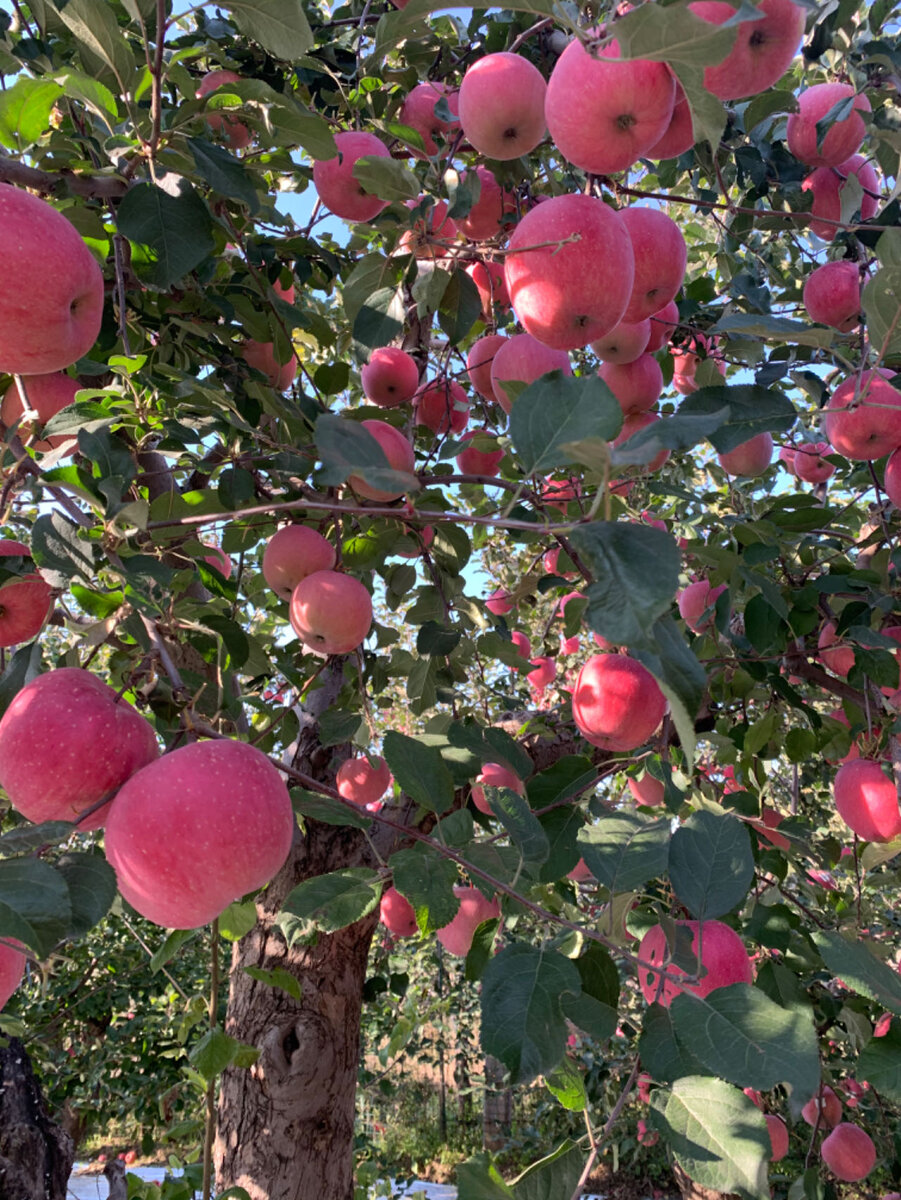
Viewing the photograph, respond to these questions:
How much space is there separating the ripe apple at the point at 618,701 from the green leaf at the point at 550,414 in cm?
96

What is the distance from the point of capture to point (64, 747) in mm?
1018

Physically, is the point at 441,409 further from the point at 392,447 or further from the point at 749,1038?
the point at 749,1038

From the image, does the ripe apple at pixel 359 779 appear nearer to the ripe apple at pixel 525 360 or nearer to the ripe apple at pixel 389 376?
the ripe apple at pixel 389 376

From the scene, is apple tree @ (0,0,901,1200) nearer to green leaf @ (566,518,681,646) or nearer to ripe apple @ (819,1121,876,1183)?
green leaf @ (566,518,681,646)

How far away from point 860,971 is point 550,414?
0.81m

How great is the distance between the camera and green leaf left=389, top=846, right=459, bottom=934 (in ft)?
3.59

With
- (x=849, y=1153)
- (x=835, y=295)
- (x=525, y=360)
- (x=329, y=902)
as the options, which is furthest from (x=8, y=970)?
(x=849, y=1153)

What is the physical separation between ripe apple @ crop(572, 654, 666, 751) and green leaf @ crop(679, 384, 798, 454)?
62 cm

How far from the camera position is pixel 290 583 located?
1.91 m

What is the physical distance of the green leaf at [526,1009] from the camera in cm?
92

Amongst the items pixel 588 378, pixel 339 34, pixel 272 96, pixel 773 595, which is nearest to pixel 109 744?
pixel 588 378

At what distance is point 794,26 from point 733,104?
37.2 inches

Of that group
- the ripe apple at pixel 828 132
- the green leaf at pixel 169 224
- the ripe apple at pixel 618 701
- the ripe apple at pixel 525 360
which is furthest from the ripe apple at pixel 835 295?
the green leaf at pixel 169 224

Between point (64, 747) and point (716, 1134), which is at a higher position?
point (64, 747)
